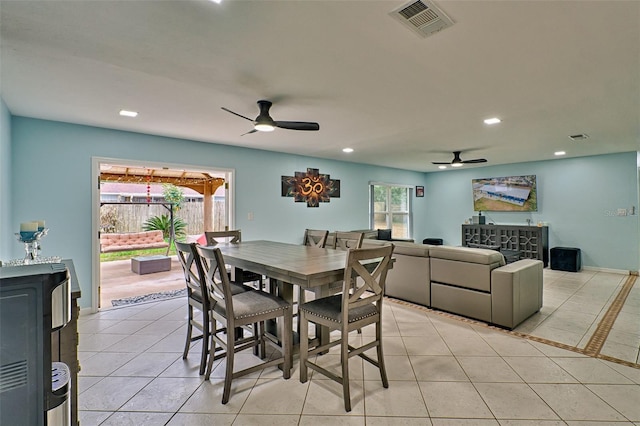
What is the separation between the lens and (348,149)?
5.45 meters

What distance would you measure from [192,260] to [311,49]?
1.76 metres

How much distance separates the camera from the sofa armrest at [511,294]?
3.12 meters

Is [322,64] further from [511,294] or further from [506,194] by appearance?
[506,194]

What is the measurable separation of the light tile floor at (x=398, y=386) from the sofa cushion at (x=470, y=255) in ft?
2.30

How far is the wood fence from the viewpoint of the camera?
319 inches

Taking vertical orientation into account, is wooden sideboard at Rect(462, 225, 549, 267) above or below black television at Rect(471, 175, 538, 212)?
below

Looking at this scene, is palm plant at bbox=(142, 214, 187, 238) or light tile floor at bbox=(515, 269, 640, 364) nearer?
light tile floor at bbox=(515, 269, 640, 364)

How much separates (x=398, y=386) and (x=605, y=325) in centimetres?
270

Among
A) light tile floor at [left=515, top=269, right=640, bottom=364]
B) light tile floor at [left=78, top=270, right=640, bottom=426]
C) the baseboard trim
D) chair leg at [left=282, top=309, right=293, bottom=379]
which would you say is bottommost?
light tile floor at [left=78, top=270, right=640, bottom=426]

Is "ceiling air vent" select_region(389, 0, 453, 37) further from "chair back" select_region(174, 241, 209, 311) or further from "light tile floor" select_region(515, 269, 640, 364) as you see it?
"light tile floor" select_region(515, 269, 640, 364)

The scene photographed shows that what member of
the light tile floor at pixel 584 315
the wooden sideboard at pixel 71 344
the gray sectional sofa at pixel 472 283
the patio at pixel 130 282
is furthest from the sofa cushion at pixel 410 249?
the patio at pixel 130 282

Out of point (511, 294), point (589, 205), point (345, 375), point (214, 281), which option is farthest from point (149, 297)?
point (589, 205)

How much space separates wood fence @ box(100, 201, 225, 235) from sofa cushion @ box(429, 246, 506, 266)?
6.06 meters

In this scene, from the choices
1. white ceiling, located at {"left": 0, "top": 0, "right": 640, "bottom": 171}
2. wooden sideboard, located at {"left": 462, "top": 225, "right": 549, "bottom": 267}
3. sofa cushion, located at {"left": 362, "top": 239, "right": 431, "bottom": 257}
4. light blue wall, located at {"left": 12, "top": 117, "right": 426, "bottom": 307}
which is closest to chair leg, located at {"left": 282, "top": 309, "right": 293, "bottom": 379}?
sofa cushion, located at {"left": 362, "top": 239, "right": 431, "bottom": 257}
